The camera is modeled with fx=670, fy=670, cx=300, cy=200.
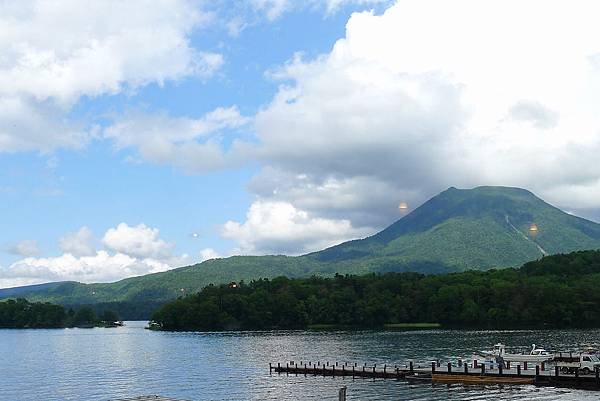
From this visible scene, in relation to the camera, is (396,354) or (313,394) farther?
(396,354)

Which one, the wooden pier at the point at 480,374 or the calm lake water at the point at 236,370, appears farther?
the calm lake water at the point at 236,370

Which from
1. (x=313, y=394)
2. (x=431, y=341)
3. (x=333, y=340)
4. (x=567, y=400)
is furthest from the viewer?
(x=333, y=340)

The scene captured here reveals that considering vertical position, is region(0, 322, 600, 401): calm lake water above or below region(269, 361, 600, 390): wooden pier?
below

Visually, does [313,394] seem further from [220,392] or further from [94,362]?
[94,362]

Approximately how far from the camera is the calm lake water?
83.9 metres

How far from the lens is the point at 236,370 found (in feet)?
393

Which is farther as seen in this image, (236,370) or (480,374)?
(236,370)

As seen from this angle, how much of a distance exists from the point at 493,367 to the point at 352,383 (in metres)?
19.5

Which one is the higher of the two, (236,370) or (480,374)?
(480,374)

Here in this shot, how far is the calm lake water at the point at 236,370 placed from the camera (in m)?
83.9

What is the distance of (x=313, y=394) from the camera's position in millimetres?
84688

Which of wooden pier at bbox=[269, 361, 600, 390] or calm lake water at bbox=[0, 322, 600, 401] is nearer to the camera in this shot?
wooden pier at bbox=[269, 361, 600, 390]

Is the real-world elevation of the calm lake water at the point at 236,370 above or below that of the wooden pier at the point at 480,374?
below

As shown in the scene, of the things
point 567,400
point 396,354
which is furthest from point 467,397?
point 396,354
